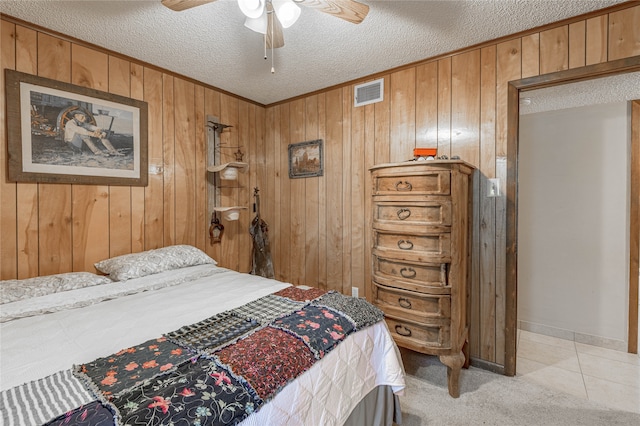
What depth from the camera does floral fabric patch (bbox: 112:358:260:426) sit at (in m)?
0.74

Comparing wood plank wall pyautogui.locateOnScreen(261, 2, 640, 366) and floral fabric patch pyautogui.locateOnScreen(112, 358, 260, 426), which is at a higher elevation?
wood plank wall pyautogui.locateOnScreen(261, 2, 640, 366)

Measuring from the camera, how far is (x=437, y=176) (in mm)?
1907

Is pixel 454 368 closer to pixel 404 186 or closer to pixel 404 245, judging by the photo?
pixel 404 245

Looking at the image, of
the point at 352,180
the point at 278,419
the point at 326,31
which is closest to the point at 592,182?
the point at 352,180

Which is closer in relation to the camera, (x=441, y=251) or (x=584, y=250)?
(x=441, y=251)

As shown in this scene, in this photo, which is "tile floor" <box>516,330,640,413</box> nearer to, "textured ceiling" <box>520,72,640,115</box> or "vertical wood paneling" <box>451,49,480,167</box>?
"vertical wood paneling" <box>451,49,480,167</box>

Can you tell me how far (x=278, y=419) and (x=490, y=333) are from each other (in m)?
1.94

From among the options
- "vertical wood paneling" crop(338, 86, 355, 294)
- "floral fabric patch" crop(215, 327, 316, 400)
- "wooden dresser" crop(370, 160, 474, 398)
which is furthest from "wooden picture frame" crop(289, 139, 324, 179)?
"floral fabric patch" crop(215, 327, 316, 400)

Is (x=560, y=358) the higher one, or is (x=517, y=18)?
(x=517, y=18)

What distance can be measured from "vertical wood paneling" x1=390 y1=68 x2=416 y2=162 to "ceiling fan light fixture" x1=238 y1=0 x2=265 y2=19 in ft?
4.94

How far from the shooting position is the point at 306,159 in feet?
10.5

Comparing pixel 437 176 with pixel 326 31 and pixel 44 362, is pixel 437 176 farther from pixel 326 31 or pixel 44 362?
pixel 44 362

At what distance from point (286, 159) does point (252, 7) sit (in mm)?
2002

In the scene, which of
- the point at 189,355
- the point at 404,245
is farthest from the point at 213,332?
the point at 404,245
